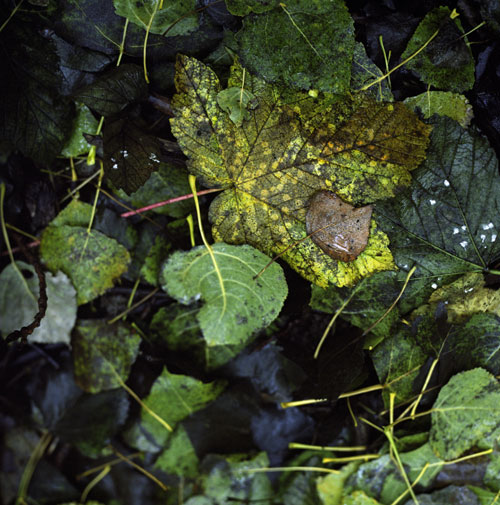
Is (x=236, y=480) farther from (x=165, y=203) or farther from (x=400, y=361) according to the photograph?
(x=165, y=203)

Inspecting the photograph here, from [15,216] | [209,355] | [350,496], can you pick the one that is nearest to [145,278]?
[209,355]

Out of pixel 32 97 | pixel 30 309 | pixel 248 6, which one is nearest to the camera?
pixel 248 6

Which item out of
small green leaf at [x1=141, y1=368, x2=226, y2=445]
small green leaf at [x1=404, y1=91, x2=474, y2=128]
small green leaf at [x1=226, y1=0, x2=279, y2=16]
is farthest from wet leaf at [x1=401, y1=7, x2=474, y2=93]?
small green leaf at [x1=141, y1=368, x2=226, y2=445]

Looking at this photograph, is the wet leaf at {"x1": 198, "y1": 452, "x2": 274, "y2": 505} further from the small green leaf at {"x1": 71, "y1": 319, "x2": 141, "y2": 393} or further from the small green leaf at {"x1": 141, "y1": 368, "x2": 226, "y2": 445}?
the small green leaf at {"x1": 71, "y1": 319, "x2": 141, "y2": 393}

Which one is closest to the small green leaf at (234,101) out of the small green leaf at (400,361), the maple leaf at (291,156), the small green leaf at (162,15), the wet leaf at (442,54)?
the maple leaf at (291,156)

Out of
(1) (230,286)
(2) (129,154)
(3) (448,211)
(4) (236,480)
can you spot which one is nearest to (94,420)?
(4) (236,480)
